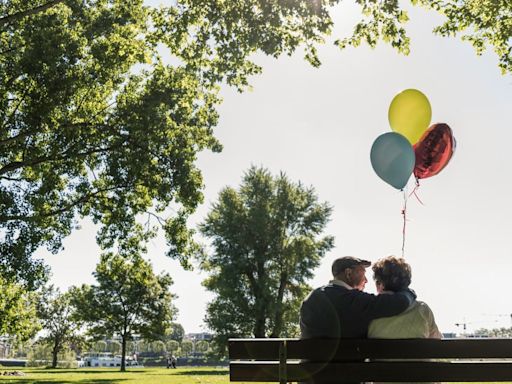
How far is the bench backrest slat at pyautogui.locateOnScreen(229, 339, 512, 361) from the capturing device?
4.43 metres

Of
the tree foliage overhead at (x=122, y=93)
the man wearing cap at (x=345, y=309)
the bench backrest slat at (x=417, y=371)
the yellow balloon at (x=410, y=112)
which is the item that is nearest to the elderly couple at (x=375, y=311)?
the man wearing cap at (x=345, y=309)

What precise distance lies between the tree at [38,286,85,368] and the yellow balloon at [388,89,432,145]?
63092 mm

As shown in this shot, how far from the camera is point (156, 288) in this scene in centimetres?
5294

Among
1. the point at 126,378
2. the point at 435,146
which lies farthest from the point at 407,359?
the point at 126,378

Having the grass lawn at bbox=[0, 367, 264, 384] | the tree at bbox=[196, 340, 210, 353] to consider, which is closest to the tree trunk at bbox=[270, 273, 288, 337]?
the grass lawn at bbox=[0, 367, 264, 384]

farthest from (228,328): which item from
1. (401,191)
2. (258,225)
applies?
(401,191)

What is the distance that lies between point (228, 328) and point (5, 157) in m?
24.2

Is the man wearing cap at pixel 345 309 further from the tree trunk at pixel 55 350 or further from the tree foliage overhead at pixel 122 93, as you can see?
the tree trunk at pixel 55 350

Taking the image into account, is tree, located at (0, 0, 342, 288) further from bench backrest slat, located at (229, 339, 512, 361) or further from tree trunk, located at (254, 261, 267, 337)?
tree trunk, located at (254, 261, 267, 337)

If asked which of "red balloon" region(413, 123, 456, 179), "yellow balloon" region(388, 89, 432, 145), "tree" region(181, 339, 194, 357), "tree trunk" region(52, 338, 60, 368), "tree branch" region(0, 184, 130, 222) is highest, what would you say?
"tree branch" region(0, 184, 130, 222)

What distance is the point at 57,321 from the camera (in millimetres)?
65500

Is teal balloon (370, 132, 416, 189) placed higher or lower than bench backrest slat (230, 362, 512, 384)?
higher

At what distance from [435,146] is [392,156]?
4.58 feet

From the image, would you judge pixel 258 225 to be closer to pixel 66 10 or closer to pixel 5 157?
pixel 5 157
